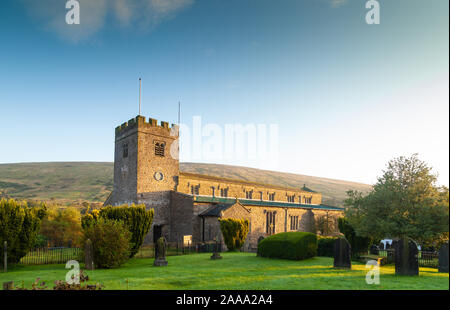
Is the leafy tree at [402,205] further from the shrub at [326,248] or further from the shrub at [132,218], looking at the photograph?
the shrub at [132,218]

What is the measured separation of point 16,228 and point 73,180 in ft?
375

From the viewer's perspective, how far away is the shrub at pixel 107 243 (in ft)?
58.3

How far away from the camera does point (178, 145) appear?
39.4 metres

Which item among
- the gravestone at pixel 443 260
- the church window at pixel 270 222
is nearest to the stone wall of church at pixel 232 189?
the church window at pixel 270 222

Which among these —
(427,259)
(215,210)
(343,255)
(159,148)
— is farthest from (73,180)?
(427,259)

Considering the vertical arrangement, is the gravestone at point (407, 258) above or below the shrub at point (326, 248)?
above

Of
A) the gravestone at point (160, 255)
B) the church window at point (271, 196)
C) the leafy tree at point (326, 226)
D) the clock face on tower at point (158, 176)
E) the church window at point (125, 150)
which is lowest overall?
the leafy tree at point (326, 226)

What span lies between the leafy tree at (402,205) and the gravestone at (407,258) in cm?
242

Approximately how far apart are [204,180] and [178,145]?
735 cm

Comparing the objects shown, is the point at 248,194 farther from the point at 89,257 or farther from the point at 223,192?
the point at 89,257

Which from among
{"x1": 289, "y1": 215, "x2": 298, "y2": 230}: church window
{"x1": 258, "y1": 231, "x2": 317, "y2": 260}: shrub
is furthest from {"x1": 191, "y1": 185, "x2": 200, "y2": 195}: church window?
{"x1": 258, "y1": 231, "x2": 317, "y2": 260}: shrub

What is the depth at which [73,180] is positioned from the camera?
4754 inches
